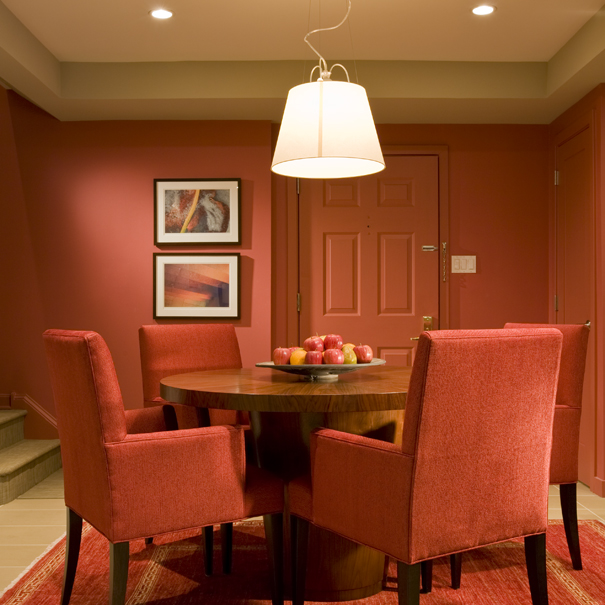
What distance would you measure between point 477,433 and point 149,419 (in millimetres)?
1464

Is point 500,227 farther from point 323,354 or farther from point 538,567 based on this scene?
point 538,567

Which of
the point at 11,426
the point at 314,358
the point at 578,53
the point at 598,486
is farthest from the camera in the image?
the point at 11,426

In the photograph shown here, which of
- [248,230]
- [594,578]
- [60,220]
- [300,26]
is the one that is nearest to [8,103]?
[60,220]

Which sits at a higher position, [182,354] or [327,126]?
[327,126]

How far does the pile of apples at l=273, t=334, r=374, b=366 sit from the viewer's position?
232cm

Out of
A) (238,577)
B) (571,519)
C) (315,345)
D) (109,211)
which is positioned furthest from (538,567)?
(109,211)

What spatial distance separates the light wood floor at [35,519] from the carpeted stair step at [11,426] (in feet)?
1.35

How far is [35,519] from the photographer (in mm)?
3240

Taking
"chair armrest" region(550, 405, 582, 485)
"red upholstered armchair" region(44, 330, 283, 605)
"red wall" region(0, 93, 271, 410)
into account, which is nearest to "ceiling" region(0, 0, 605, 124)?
"red wall" region(0, 93, 271, 410)

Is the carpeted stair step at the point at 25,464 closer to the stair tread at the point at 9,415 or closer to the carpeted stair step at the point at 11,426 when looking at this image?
the carpeted stair step at the point at 11,426

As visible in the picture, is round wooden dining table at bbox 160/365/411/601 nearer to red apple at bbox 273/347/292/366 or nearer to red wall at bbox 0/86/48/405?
red apple at bbox 273/347/292/366

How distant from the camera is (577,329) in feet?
8.35

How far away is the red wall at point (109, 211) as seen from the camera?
178 inches

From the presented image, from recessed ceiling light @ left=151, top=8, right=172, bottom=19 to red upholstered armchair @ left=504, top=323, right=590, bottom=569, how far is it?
2.52 metres
